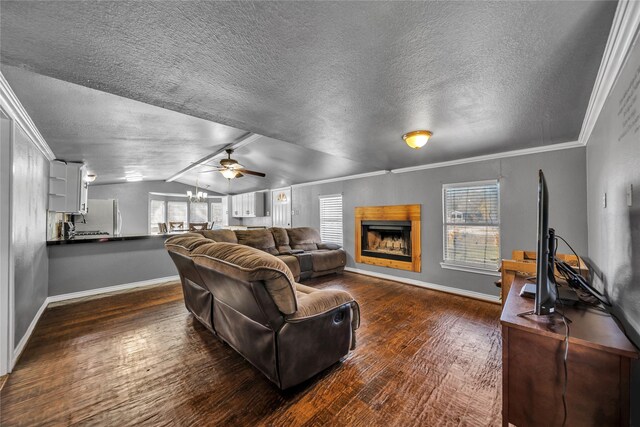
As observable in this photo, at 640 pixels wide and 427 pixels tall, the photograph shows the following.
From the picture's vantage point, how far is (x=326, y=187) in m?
6.36

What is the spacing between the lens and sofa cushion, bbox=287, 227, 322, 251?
5524 millimetres

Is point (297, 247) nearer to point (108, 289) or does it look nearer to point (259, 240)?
point (259, 240)

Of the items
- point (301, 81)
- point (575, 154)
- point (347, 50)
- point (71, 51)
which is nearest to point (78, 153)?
point (71, 51)

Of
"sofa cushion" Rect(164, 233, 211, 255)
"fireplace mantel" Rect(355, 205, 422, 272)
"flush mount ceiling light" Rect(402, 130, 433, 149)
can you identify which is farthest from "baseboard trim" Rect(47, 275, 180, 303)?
"flush mount ceiling light" Rect(402, 130, 433, 149)

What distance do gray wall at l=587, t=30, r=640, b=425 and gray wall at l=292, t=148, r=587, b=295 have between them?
1206 mm

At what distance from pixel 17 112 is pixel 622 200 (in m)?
4.53

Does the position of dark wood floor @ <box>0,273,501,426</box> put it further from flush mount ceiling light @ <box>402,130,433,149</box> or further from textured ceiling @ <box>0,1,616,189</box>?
textured ceiling @ <box>0,1,616,189</box>

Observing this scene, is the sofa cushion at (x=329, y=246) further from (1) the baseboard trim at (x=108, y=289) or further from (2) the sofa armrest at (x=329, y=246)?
(1) the baseboard trim at (x=108, y=289)

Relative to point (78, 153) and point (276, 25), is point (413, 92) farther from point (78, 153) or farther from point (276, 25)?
point (78, 153)

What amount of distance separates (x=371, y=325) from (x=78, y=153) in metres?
4.90

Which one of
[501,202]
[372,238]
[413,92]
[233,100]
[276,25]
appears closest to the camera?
[276,25]

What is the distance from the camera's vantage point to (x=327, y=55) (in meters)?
1.48

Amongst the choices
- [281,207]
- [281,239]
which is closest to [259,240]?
[281,239]

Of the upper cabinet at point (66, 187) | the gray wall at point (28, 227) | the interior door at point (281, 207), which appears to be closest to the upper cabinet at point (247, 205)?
the interior door at point (281, 207)
